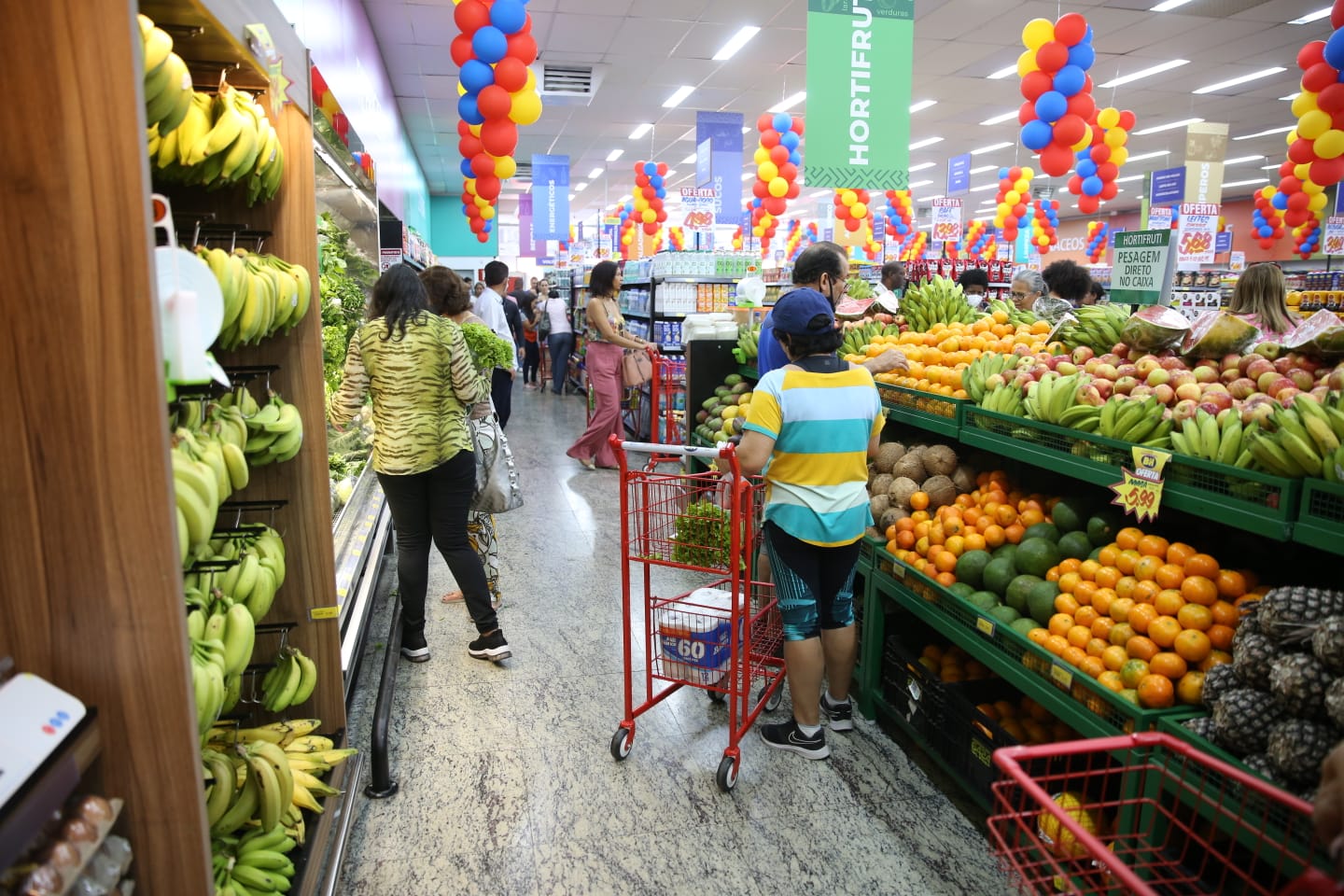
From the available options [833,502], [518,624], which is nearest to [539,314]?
[518,624]

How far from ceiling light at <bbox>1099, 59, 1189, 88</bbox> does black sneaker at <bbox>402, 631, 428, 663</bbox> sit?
1158 centimetres

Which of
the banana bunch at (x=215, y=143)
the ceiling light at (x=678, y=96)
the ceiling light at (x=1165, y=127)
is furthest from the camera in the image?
the ceiling light at (x=1165, y=127)

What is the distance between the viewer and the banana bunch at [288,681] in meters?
2.23

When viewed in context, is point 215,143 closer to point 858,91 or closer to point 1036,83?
point 858,91

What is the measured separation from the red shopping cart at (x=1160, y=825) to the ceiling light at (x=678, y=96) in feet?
38.5

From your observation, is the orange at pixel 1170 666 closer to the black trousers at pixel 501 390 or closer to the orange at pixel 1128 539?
the orange at pixel 1128 539

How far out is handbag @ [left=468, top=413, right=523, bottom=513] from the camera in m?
4.01

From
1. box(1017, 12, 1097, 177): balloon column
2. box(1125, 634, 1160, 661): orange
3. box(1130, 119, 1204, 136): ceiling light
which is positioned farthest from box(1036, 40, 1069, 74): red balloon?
box(1130, 119, 1204, 136): ceiling light

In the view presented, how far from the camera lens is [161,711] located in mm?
1325

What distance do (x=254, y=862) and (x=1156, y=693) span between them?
6.91 ft

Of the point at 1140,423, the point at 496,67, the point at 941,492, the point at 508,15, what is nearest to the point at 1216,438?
the point at 1140,423

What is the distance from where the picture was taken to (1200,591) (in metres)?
2.24

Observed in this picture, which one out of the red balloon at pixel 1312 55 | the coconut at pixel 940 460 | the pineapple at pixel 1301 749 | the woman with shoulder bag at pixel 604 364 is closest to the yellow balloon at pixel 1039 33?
the red balloon at pixel 1312 55

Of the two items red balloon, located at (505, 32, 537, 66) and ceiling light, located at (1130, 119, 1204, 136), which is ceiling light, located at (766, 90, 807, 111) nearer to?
ceiling light, located at (1130, 119, 1204, 136)
